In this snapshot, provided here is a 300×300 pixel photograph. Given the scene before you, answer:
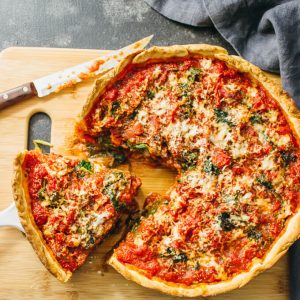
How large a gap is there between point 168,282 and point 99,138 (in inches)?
57.0

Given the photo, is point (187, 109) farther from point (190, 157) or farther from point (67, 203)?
point (67, 203)

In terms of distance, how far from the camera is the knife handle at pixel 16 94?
501 cm

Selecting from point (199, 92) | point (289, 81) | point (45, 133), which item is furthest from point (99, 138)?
point (289, 81)

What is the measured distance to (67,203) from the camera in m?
4.64

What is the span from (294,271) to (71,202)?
6.91ft

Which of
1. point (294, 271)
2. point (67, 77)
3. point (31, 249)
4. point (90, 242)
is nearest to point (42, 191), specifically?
point (90, 242)

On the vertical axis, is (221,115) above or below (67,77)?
below

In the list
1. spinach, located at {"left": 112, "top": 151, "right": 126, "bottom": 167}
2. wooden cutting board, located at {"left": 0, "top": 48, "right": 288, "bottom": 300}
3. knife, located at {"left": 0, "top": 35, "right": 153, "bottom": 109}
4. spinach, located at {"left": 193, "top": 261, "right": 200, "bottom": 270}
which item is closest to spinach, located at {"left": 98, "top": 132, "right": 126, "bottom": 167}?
spinach, located at {"left": 112, "top": 151, "right": 126, "bottom": 167}

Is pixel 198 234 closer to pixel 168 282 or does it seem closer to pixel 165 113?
pixel 168 282

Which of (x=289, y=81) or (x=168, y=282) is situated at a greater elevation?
(x=289, y=81)

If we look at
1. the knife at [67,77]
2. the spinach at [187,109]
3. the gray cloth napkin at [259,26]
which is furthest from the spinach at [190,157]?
the knife at [67,77]

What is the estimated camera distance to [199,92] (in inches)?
187

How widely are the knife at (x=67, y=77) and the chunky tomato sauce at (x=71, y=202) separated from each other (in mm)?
660

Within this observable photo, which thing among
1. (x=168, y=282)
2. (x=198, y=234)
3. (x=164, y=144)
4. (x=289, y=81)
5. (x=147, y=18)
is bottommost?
(x=168, y=282)
